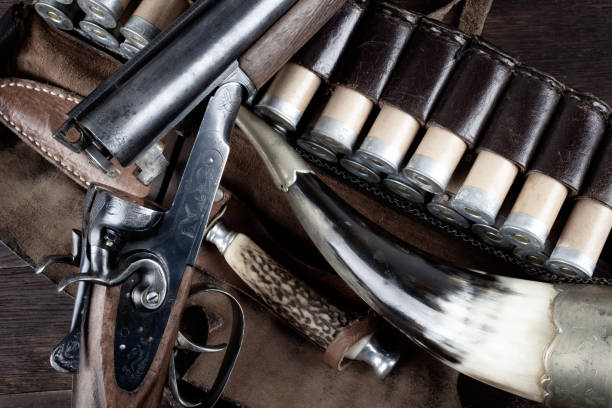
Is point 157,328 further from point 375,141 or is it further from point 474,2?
point 474,2

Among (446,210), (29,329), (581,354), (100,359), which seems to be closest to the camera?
(100,359)

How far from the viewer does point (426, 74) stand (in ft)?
4.66

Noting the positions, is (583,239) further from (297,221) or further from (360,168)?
(297,221)

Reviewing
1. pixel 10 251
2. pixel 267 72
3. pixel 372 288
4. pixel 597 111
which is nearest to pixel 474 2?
Result: pixel 597 111

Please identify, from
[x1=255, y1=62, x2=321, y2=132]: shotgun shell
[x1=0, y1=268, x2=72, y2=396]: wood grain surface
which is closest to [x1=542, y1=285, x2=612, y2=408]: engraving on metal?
[x1=255, y1=62, x2=321, y2=132]: shotgun shell

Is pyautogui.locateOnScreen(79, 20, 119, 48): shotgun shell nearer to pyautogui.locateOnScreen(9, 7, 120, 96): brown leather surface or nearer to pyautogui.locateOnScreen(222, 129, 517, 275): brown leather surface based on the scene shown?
pyautogui.locateOnScreen(9, 7, 120, 96): brown leather surface

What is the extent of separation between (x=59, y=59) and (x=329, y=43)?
2.49 ft

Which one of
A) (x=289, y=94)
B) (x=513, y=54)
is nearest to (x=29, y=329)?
(x=289, y=94)

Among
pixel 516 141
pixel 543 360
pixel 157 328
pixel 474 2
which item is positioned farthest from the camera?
pixel 474 2

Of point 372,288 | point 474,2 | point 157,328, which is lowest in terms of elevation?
point 157,328

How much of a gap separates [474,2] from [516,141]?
499 mm

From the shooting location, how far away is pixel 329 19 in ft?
4.58

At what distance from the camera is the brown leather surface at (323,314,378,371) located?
4.65 feet

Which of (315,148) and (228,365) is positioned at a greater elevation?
(315,148)
